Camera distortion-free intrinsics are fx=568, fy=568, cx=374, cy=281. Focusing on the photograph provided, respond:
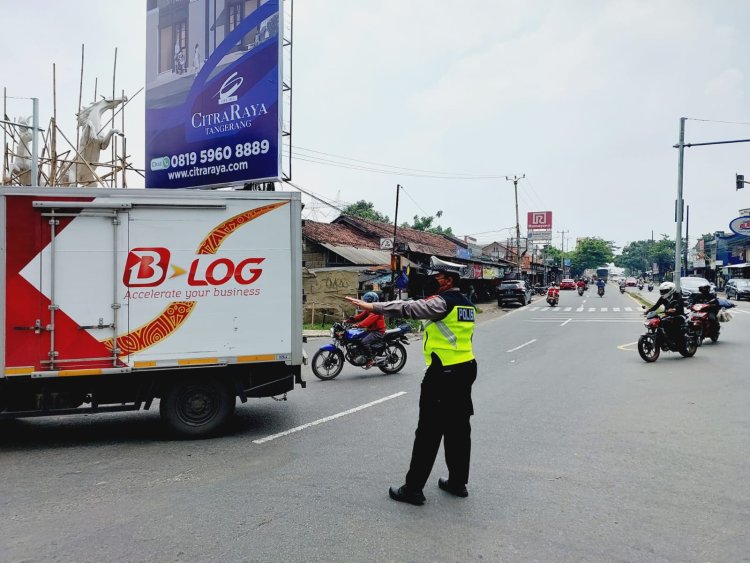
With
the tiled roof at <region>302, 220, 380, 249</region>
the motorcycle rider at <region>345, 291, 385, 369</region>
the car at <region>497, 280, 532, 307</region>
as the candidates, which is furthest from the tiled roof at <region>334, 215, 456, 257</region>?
the motorcycle rider at <region>345, 291, 385, 369</region>

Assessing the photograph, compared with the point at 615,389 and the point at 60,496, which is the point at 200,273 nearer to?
the point at 60,496

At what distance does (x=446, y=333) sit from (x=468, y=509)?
4.12ft

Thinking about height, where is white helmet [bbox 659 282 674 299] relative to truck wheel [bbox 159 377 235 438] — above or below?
above

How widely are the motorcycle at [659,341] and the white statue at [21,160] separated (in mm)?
17184

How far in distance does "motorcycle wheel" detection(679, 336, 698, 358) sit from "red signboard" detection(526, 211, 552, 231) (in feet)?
243

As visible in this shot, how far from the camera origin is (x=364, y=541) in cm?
352

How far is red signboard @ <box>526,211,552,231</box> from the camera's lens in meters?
84.9

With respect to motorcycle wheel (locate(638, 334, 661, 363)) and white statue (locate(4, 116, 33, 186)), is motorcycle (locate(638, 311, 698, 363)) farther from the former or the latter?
white statue (locate(4, 116, 33, 186))

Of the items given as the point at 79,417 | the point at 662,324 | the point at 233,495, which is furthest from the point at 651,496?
the point at 662,324

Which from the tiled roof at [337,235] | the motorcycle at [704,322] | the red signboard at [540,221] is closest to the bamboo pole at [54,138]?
the tiled roof at [337,235]

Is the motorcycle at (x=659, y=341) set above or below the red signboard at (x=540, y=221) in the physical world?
below

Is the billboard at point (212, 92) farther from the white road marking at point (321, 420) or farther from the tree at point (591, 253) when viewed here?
the tree at point (591, 253)

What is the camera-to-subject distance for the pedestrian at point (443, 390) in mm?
4148

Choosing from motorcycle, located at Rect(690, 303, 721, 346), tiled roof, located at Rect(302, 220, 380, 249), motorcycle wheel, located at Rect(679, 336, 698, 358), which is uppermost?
tiled roof, located at Rect(302, 220, 380, 249)
